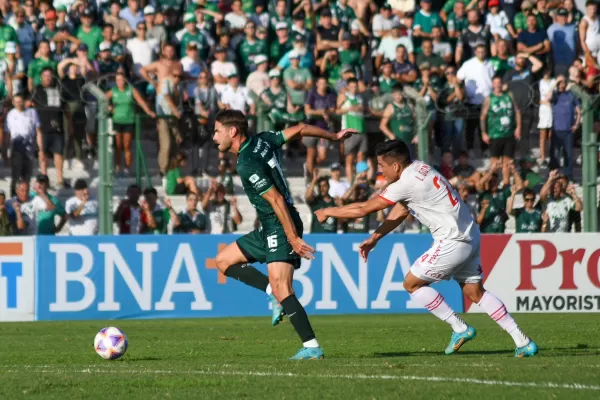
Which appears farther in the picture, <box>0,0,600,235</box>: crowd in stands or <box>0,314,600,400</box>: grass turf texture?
<box>0,0,600,235</box>: crowd in stands

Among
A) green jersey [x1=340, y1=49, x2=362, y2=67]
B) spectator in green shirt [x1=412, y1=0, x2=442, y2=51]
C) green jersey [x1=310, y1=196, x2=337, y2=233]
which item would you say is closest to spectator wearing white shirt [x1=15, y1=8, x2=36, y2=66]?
green jersey [x1=340, y1=49, x2=362, y2=67]

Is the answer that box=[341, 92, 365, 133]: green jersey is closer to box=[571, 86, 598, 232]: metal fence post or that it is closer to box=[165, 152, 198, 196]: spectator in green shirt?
box=[165, 152, 198, 196]: spectator in green shirt

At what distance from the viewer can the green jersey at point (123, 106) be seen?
17359 millimetres

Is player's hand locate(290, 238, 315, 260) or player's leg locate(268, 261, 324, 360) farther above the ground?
player's hand locate(290, 238, 315, 260)

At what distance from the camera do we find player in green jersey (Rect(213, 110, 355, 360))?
935 centimetres

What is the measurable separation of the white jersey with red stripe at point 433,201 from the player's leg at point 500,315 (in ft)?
1.44

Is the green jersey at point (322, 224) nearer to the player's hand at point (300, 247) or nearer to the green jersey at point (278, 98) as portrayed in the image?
the green jersey at point (278, 98)

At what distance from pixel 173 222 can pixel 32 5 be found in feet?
19.3

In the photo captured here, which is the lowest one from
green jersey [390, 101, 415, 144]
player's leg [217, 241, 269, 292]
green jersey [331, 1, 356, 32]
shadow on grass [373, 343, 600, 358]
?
shadow on grass [373, 343, 600, 358]

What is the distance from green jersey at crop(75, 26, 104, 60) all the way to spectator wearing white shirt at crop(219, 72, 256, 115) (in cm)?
270

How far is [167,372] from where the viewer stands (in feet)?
28.6

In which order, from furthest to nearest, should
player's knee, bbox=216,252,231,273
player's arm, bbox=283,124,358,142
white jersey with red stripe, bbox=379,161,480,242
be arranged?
1. player's knee, bbox=216,252,231,273
2. player's arm, bbox=283,124,358,142
3. white jersey with red stripe, bbox=379,161,480,242

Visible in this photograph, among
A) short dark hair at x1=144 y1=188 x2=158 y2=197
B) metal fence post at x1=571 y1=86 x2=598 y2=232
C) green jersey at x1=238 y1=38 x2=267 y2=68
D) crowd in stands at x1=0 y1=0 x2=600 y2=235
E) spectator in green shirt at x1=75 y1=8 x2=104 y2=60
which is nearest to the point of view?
metal fence post at x1=571 y1=86 x2=598 y2=232

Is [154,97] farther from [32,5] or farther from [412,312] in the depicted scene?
[412,312]
